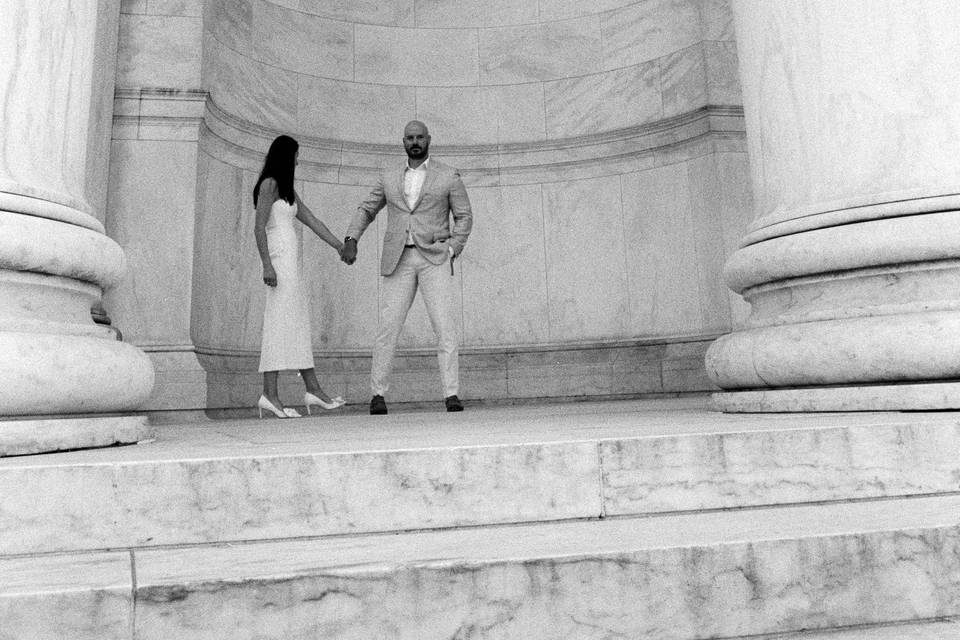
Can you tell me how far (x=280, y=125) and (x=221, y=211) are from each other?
175 cm

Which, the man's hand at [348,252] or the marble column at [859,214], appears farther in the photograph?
the man's hand at [348,252]

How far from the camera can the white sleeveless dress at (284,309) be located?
8320 mm

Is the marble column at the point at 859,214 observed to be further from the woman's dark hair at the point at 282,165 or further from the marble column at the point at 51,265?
the woman's dark hair at the point at 282,165

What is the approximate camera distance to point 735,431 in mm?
3266

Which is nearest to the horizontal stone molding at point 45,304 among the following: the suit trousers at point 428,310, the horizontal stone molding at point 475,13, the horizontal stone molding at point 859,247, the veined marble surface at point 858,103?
the horizontal stone molding at point 859,247

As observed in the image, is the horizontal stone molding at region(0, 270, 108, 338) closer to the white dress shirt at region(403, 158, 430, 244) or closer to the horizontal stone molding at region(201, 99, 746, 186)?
the white dress shirt at region(403, 158, 430, 244)

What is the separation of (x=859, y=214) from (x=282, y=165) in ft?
19.0

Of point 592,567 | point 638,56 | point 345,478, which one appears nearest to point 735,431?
point 592,567

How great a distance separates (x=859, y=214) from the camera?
14.8 feet

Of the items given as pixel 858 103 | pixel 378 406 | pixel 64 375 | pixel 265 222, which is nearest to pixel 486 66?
pixel 265 222

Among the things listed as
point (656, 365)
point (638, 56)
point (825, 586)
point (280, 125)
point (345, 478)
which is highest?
point (638, 56)

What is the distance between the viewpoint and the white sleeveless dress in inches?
328

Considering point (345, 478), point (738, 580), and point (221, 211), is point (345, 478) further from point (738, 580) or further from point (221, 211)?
point (221, 211)

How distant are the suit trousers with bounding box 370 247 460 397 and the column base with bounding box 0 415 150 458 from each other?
453 centimetres
